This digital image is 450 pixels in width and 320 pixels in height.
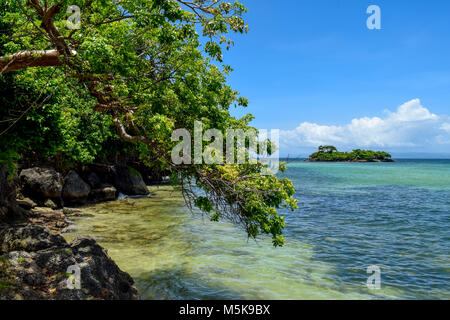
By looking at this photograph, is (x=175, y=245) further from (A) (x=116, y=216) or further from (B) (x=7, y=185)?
(B) (x=7, y=185)

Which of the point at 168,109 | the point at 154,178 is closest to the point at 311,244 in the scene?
the point at 168,109

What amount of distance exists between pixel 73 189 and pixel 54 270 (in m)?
19.0

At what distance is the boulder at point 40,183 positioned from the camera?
850 inches

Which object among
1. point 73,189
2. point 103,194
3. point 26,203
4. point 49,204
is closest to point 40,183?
point 49,204

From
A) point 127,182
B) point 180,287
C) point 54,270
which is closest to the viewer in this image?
point 54,270

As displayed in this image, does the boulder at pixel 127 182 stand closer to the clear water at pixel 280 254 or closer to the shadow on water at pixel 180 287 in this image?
the clear water at pixel 280 254

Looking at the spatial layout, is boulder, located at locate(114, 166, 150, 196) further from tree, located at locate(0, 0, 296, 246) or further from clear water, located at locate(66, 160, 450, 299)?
tree, located at locate(0, 0, 296, 246)

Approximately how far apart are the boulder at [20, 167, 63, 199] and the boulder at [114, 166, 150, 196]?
9.98 m

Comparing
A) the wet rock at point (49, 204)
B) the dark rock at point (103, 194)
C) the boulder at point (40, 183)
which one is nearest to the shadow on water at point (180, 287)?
the wet rock at point (49, 204)

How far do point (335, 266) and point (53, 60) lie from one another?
41.5ft

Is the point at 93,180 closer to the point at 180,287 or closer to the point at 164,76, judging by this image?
the point at 180,287

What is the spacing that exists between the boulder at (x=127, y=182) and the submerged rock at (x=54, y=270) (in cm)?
2356

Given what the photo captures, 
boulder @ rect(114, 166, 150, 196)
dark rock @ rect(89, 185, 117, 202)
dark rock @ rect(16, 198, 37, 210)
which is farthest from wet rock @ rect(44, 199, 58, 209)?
boulder @ rect(114, 166, 150, 196)

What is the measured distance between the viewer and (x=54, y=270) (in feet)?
23.8
